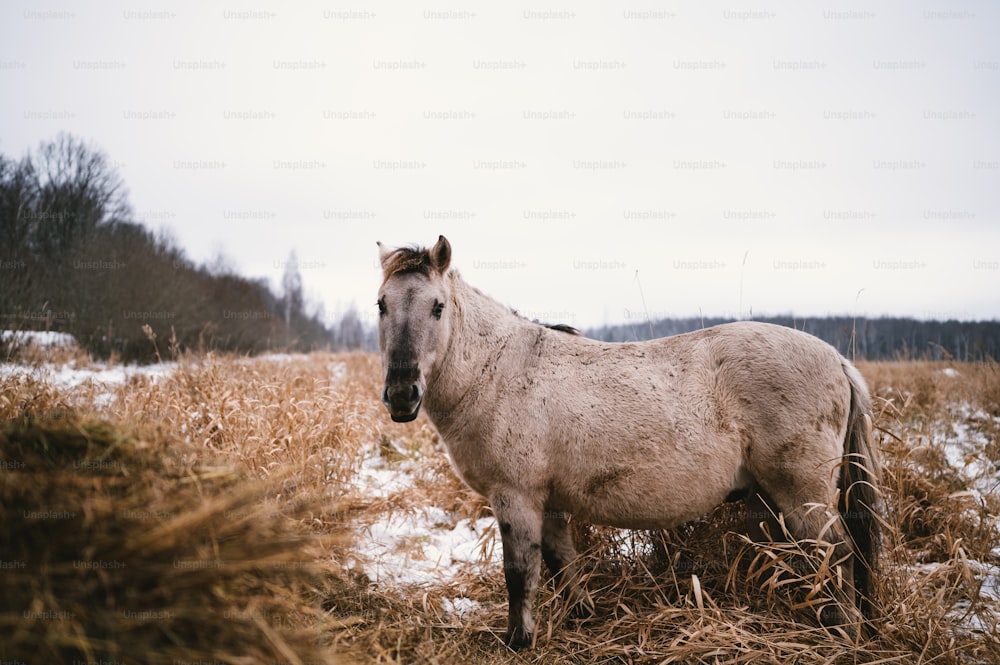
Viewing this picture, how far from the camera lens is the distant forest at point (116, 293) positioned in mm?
11055

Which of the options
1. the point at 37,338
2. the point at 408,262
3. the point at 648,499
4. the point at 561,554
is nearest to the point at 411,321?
the point at 408,262

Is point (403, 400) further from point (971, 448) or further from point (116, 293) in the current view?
point (116, 293)

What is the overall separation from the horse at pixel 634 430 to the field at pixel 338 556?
35cm

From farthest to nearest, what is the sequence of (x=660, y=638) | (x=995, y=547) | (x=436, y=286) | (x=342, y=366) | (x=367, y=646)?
(x=342, y=366) < (x=995, y=547) < (x=436, y=286) < (x=660, y=638) < (x=367, y=646)

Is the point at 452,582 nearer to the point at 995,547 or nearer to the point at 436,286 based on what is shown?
the point at 436,286

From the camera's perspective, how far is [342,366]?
1479 centimetres

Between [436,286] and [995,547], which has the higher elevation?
[436,286]

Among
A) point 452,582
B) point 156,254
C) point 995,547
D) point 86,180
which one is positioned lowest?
point 452,582

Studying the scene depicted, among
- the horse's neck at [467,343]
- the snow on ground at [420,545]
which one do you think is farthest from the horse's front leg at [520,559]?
the horse's neck at [467,343]

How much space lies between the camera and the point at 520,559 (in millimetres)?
3275

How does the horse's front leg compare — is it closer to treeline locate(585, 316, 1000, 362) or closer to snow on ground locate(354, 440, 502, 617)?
snow on ground locate(354, 440, 502, 617)

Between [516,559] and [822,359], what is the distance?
2.53 metres

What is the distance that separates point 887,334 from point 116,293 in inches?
974

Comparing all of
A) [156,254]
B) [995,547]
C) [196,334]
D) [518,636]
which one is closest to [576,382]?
[518,636]
